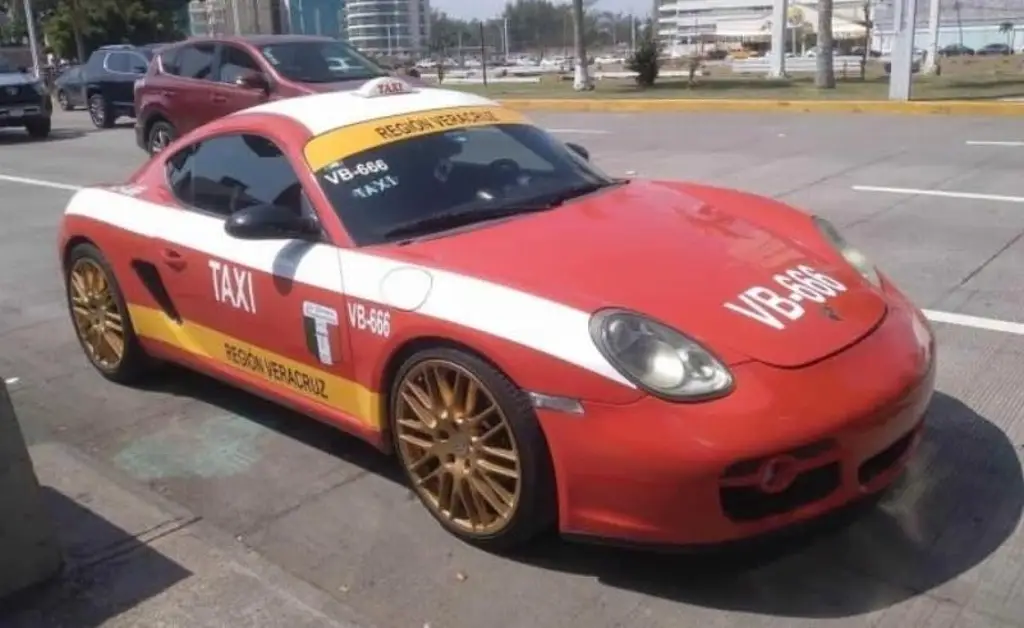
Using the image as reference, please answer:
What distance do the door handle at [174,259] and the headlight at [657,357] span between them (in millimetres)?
2090

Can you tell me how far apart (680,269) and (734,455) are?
2.47 ft

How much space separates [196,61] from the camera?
13.3m

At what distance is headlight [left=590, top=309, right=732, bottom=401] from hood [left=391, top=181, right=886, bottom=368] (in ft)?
0.16

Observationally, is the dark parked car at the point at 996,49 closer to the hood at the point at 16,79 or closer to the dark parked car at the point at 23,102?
the dark parked car at the point at 23,102

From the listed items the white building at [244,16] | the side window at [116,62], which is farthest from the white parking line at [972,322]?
the white building at [244,16]

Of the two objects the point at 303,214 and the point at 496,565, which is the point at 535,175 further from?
the point at 496,565

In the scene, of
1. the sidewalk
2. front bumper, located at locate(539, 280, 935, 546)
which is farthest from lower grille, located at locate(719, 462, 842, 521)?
the sidewalk

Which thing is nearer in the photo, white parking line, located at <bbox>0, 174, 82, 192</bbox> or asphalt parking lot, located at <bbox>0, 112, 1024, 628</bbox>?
asphalt parking lot, located at <bbox>0, 112, 1024, 628</bbox>

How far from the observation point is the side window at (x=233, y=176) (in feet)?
13.3

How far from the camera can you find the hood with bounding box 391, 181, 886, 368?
120 inches

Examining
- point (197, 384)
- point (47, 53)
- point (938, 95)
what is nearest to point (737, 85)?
point (938, 95)

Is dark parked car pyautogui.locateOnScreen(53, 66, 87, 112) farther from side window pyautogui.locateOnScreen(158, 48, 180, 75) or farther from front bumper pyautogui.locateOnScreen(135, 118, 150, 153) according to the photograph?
side window pyautogui.locateOnScreen(158, 48, 180, 75)

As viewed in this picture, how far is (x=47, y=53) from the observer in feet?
178

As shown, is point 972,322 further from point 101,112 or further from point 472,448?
point 101,112
